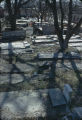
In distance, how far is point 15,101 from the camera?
4023 millimetres

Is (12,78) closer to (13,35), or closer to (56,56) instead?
(56,56)

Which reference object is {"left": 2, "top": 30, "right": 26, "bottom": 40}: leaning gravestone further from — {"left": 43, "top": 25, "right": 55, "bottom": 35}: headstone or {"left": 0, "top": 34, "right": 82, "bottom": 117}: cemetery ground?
{"left": 0, "top": 34, "right": 82, "bottom": 117}: cemetery ground

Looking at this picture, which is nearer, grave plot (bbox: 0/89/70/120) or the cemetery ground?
grave plot (bbox: 0/89/70/120)

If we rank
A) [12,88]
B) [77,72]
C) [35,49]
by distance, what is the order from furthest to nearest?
[35,49] → [77,72] → [12,88]

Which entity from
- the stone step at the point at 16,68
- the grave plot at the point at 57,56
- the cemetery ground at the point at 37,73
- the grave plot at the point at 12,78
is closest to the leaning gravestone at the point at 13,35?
the cemetery ground at the point at 37,73

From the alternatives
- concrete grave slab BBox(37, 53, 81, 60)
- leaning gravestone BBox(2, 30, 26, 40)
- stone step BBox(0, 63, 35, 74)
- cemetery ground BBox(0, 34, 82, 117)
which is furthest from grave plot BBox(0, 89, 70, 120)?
leaning gravestone BBox(2, 30, 26, 40)

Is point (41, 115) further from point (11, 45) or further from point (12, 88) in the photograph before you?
point (11, 45)

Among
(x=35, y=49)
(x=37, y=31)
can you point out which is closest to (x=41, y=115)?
(x=35, y=49)

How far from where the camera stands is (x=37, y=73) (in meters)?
5.68

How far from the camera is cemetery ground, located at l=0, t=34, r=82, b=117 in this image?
15.6 ft

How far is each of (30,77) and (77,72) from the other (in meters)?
1.69

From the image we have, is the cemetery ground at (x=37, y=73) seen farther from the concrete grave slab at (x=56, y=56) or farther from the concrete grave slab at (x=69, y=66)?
the concrete grave slab at (x=56, y=56)

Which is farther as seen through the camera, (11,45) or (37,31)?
(37,31)

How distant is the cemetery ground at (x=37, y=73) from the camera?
4.75 m
